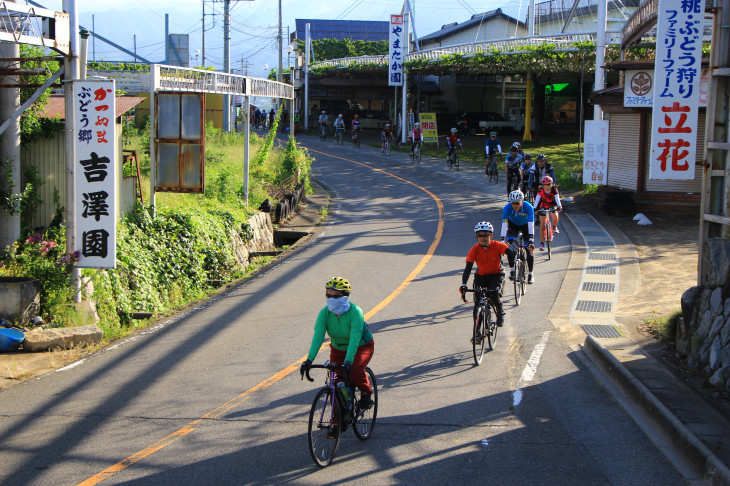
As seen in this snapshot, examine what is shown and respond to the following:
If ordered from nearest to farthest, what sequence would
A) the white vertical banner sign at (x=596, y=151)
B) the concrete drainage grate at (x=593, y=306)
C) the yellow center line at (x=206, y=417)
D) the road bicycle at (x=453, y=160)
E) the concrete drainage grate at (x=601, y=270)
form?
the yellow center line at (x=206, y=417)
the concrete drainage grate at (x=593, y=306)
the concrete drainage grate at (x=601, y=270)
the white vertical banner sign at (x=596, y=151)
the road bicycle at (x=453, y=160)

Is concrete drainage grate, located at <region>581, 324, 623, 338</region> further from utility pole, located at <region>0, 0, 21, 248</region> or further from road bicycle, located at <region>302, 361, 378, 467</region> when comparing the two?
utility pole, located at <region>0, 0, 21, 248</region>

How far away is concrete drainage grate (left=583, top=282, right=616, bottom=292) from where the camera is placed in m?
13.1

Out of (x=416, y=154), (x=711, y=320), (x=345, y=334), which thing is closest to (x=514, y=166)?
(x=416, y=154)

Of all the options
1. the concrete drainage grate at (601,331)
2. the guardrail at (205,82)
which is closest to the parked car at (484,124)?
the guardrail at (205,82)

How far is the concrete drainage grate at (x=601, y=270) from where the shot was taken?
14359 mm

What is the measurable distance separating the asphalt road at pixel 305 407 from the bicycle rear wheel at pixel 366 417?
11 centimetres

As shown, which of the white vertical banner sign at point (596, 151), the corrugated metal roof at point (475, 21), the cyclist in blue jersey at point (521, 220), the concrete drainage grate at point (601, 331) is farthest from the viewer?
the corrugated metal roof at point (475, 21)

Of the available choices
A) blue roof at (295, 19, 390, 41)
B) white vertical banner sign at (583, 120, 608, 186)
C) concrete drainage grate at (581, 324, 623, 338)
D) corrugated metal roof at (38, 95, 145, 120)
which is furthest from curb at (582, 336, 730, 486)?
blue roof at (295, 19, 390, 41)

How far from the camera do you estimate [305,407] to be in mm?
7684

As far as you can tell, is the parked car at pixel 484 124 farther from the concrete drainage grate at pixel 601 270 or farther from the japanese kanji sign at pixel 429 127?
the concrete drainage grate at pixel 601 270

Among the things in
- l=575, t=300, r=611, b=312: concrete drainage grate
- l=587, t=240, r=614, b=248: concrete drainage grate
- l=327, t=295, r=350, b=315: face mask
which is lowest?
l=575, t=300, r=611, b=312: concrete drainage grate

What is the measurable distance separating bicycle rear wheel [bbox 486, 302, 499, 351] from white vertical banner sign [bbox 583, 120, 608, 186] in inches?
542

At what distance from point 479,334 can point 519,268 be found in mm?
3658

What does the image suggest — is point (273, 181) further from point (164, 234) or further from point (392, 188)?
point (164, 234)
